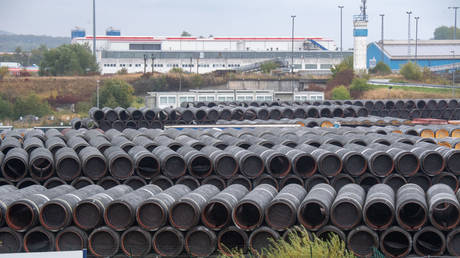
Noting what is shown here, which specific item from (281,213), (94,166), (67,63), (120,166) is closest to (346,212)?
(281,213)

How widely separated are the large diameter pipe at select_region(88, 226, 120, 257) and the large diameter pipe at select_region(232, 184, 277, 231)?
10.1 ft

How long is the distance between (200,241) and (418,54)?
99465mm

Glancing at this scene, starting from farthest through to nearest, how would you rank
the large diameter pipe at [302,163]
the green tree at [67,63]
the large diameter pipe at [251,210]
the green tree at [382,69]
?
the green tree at [382,69], the green tree at [67,63], the large diameter pipe at [302,163], the large diameter pipe at [251,210]

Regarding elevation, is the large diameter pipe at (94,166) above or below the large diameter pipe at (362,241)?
above

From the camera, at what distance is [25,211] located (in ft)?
54.9

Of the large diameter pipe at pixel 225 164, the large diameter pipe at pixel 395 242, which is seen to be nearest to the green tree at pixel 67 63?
the large diameter pipe at pixel 225 164

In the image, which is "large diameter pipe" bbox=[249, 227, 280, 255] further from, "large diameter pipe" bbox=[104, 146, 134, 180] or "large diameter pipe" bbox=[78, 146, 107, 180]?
"large diameter pipe" bbox=[78, 146, 107, 180]

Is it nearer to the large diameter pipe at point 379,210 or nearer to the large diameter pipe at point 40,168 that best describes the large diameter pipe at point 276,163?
the large diameter pipe at point 379,210

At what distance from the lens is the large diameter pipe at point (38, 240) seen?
52.9 feet

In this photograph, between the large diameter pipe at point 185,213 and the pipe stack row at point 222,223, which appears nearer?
the pipe stack row at point 222,223

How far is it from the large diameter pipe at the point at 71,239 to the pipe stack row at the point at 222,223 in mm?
25

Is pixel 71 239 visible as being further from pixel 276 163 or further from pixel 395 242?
pixel 395 242

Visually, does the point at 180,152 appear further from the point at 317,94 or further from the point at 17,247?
the point at 317,94

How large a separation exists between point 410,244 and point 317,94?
48.5 metres
